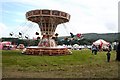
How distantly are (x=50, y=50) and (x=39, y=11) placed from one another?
24.9ft

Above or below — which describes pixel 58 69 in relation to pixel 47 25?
below

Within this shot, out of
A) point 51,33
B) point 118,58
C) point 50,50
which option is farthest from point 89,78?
point 51,33

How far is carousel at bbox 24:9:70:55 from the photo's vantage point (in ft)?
144

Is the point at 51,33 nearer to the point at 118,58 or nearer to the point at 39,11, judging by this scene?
the point at 39,11

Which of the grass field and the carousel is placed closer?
the grass field

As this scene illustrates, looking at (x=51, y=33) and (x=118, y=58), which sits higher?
(x=51, y=33)

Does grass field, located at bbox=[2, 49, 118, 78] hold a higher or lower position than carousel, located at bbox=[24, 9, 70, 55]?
lower

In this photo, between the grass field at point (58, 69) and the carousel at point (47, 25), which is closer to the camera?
the grass field at point (58, 69)

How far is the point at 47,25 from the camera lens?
5050cm

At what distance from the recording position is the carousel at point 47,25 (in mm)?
43938

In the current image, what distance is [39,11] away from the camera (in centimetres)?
4725

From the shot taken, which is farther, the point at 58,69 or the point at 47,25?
the point at 47,25

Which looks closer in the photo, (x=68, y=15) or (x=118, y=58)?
(x=118, y=58)

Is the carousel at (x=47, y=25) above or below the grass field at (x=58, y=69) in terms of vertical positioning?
above
